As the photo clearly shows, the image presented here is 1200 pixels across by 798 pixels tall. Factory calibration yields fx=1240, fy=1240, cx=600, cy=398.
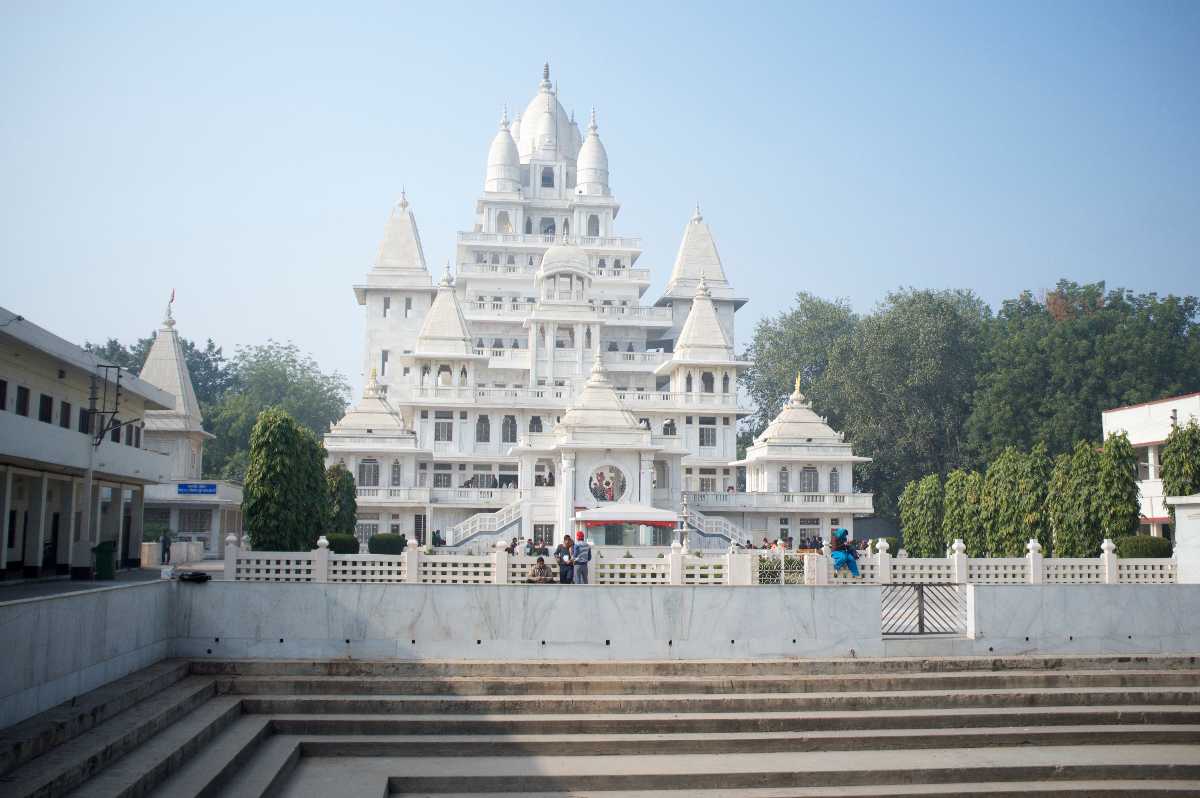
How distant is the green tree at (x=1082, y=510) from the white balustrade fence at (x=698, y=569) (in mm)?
9102

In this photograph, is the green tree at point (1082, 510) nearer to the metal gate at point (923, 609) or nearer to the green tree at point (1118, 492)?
the green tree at point (1118, 492)

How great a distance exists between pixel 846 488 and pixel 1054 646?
29.9 m

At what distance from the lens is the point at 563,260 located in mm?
55719

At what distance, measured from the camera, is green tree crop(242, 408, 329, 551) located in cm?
2852

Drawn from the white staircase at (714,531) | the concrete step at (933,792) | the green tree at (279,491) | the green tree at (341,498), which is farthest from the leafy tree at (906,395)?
the concrete step at (933,792)

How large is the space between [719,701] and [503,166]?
5140 cm

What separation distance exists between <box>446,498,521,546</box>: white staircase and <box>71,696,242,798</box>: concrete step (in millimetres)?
25193

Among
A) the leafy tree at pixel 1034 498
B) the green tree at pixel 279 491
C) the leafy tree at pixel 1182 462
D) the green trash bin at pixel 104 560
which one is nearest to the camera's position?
the green trash bin at pixel 104 560

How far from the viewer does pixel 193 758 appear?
44.4 feet

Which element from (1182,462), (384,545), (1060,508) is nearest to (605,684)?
(384,545)

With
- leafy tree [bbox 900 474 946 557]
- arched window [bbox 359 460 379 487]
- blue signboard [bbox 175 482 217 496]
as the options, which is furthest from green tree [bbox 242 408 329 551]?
leafy tree [bbox 900 474 946 557]

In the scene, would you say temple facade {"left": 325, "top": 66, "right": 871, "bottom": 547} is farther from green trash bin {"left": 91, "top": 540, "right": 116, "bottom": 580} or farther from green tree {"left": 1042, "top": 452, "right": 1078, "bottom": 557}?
green trash bin {"left": 91, "top": 540, "right": 116, "bottom": 580}

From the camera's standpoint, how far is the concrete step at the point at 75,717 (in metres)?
11.2

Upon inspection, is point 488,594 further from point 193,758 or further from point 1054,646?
point 1054,646
